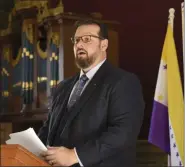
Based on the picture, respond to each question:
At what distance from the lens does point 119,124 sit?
221 cm

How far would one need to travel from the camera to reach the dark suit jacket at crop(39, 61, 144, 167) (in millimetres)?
2166

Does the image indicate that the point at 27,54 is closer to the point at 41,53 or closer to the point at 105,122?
the point at 41,53

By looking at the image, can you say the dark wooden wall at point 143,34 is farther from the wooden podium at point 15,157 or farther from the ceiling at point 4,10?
the wooden podium at point 15,157

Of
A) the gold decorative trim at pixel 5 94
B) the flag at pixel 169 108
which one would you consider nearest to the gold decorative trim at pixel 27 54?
the gold decorative trim at pixel 5 94

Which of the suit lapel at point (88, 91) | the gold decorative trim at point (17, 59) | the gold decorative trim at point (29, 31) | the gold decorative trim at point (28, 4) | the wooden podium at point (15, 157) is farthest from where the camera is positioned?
the gold decorative trim at point (17, 59)

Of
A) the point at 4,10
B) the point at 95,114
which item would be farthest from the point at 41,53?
the point at 95,114

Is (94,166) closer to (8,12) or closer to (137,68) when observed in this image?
(137,68)

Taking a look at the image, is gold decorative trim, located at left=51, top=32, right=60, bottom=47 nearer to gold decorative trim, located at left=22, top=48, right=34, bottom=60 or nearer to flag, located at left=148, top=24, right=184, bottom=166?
gold decorative trim, located at left=22, top=48, right=34, bottom=60

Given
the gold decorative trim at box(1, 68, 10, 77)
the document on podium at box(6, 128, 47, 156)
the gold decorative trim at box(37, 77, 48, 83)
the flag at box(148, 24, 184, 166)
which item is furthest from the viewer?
the gold decorative trim at box(1, 68, 10, 77)

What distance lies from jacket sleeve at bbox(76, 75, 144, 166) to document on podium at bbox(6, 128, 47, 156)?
0.59 ft

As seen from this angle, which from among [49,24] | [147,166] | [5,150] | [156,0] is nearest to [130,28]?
[156,0]

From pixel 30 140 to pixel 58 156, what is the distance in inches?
5.6

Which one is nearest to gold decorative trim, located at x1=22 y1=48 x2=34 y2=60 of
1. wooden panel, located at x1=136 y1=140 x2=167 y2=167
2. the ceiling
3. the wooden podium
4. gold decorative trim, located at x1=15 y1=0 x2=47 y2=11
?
gold decorative trim, located at x1=15 y1=0 x2=47 y2=11

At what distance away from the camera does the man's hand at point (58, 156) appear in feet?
6.67
